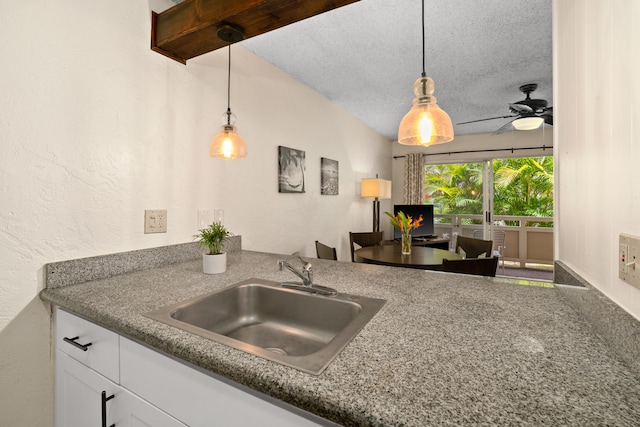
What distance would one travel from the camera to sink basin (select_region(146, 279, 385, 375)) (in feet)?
3.21

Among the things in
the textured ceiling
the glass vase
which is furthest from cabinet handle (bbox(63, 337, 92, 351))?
the glass vase

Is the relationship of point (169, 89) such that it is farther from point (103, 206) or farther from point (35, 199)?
point (35, 199)

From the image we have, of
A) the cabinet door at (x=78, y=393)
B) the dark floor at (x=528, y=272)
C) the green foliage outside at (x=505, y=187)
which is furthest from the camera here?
the green foliage outside at (x=505, y=187)

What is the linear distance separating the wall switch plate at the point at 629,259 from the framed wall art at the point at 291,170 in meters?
2.15

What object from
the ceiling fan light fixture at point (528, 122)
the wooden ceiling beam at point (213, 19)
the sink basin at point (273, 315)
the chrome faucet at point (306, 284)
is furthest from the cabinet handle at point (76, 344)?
the ceiling fan light fixture at point (528, 122)

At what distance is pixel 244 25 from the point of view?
53.3 inches

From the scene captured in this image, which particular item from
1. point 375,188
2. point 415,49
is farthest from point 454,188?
point 415,49

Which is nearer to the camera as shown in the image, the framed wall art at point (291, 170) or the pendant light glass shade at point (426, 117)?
the pendant light glass shade at point (426, 117)

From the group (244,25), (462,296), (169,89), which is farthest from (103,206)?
(462,296)

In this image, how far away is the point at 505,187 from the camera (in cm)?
559

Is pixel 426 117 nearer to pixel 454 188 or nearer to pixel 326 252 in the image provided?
pixel 326 252

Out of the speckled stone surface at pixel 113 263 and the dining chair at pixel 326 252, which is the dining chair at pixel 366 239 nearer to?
the dining chair at pixel 326 252

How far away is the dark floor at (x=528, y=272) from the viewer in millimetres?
4773

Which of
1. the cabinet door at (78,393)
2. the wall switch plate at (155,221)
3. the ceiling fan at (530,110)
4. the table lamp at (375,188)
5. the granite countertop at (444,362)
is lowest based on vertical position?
the cabinet door at (78,393)
